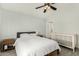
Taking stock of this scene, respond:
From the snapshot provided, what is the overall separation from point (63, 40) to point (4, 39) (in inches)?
29.6

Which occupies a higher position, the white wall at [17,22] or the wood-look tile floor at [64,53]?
the white wall at [17,22]

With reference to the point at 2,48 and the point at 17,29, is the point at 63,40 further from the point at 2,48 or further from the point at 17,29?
the point at 2,48

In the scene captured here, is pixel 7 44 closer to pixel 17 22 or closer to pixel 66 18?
pixel 17 22

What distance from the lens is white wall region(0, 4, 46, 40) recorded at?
3.25 ft

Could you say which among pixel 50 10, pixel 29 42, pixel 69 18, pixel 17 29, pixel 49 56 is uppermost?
pixel 50 10

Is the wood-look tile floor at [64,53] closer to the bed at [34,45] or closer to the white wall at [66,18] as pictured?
the bed at [34,45]

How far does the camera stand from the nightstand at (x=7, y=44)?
1007 mm

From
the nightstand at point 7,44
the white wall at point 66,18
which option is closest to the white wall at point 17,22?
the nightstand at point 7,44

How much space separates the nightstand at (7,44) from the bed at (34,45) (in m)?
0.06

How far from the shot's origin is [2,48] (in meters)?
1.00

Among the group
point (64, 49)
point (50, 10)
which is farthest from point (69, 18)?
point (64, 49)

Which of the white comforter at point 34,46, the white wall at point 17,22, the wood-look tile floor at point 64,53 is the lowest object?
the wood-look tile floor at point 64,53

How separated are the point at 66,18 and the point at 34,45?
548mm

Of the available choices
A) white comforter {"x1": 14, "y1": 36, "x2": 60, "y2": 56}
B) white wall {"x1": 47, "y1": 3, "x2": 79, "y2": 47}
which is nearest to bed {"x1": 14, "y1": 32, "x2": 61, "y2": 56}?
white comforter {"x1": 14, "y1": 36, "x2": 60, "y2": 56}
